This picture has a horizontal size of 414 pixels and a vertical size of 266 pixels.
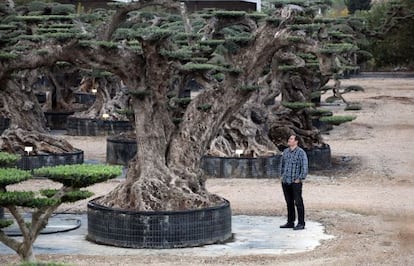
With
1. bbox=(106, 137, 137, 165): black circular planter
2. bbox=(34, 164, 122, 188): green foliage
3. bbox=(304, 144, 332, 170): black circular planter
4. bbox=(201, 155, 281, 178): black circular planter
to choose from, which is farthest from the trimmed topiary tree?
bbox=(106, 137, 137, 165): black circular planter

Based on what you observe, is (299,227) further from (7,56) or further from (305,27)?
(7,56)

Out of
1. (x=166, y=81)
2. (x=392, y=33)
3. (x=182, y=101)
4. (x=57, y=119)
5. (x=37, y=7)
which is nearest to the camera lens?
(x=166, y=81)

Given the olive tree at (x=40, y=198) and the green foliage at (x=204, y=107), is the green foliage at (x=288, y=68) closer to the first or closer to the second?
the green foliage at (x=204, y=107)

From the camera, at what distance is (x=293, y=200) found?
1452 centimetres

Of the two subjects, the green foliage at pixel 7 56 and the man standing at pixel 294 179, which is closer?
the green foliage at pixel 7 56

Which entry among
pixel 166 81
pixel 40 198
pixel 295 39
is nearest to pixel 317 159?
pixel 295 39

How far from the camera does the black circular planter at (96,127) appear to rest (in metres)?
27.9

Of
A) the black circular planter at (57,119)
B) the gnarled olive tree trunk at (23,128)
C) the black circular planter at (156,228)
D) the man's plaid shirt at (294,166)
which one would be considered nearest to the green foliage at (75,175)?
the black circular planter at (156,228)

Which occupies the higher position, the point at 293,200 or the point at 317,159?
the point at 293,200

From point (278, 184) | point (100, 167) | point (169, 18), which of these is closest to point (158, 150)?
point (100, 167)

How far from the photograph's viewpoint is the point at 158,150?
14.1 metres

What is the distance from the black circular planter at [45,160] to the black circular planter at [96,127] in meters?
7.14

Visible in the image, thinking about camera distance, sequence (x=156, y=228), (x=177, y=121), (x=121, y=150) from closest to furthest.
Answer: (x=156, y=228), (x=177, y=121), (x=121, y=150)

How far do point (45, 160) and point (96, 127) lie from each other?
801 cm
